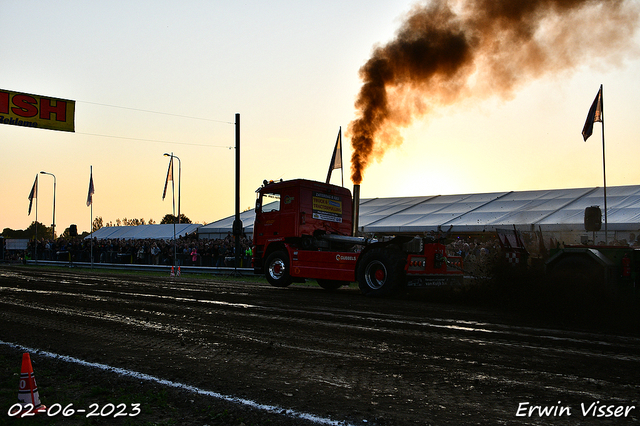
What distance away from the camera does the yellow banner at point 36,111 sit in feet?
53.7

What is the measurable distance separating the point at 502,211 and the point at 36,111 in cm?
2091

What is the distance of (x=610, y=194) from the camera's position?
24.5 m

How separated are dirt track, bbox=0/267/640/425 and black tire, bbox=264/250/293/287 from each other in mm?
4934

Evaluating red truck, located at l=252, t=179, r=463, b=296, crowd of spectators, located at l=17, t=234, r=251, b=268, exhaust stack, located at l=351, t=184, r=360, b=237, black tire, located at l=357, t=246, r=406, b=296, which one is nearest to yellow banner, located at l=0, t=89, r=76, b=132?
red truck, located at l=252, t=179, r=463, b=296

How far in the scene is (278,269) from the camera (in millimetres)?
15797

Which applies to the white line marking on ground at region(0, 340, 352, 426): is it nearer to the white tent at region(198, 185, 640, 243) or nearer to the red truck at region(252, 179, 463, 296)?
the red truck at region(252, 179, 463, 296)

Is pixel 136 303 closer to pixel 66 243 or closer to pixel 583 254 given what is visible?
pixel 583 254

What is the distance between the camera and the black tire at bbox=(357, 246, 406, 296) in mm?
12375

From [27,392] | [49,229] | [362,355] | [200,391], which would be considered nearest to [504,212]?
[362,355]

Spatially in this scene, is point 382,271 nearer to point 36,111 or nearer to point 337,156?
point 337,156

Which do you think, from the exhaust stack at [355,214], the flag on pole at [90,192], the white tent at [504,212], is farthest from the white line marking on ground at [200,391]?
the flag on pole at [90,192]

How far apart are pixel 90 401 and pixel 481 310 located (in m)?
7.71

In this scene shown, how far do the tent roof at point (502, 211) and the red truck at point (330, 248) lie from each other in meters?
7.45

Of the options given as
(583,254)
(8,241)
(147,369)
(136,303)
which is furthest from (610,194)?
(8,241)
